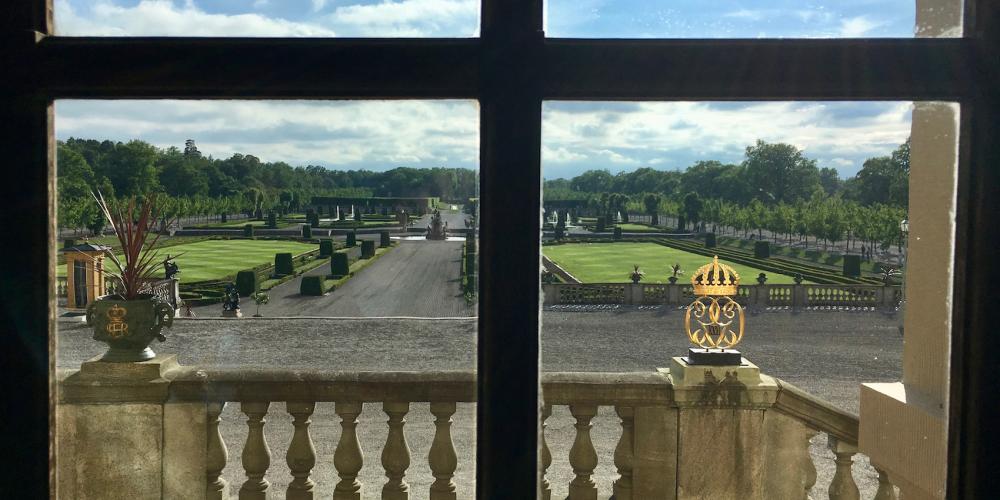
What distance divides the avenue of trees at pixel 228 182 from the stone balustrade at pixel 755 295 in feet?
61.9

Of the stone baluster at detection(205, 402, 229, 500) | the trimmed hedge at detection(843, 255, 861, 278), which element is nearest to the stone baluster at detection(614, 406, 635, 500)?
the stone baluster at detection(205, 402, 229, 500)

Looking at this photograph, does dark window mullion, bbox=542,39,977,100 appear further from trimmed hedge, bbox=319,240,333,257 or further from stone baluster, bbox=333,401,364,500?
trimmed hedge, bbox=319,240,333,257

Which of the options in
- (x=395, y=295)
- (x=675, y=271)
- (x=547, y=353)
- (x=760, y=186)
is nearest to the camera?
(x=760, y=186)

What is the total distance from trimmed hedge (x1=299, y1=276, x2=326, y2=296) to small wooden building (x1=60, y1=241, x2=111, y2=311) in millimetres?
12462

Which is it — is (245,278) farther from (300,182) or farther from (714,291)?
(714,291)

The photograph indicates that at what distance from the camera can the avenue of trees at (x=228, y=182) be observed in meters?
1.94

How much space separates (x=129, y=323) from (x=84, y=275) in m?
0.60

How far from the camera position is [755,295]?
89.5ft

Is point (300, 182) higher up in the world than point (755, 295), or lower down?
higher up

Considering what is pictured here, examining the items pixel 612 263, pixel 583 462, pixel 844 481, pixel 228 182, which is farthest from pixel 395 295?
pixel 228 182

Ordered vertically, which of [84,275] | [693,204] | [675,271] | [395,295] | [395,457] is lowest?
[395,295]

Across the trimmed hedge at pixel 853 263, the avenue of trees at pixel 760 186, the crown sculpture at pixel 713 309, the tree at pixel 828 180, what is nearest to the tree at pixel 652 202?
the avenue of trees at pixel 760 186

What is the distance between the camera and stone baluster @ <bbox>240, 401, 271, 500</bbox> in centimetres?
293

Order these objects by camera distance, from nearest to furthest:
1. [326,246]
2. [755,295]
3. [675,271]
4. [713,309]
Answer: [713,309] → [326,246] → [675,271] → [755,295]
